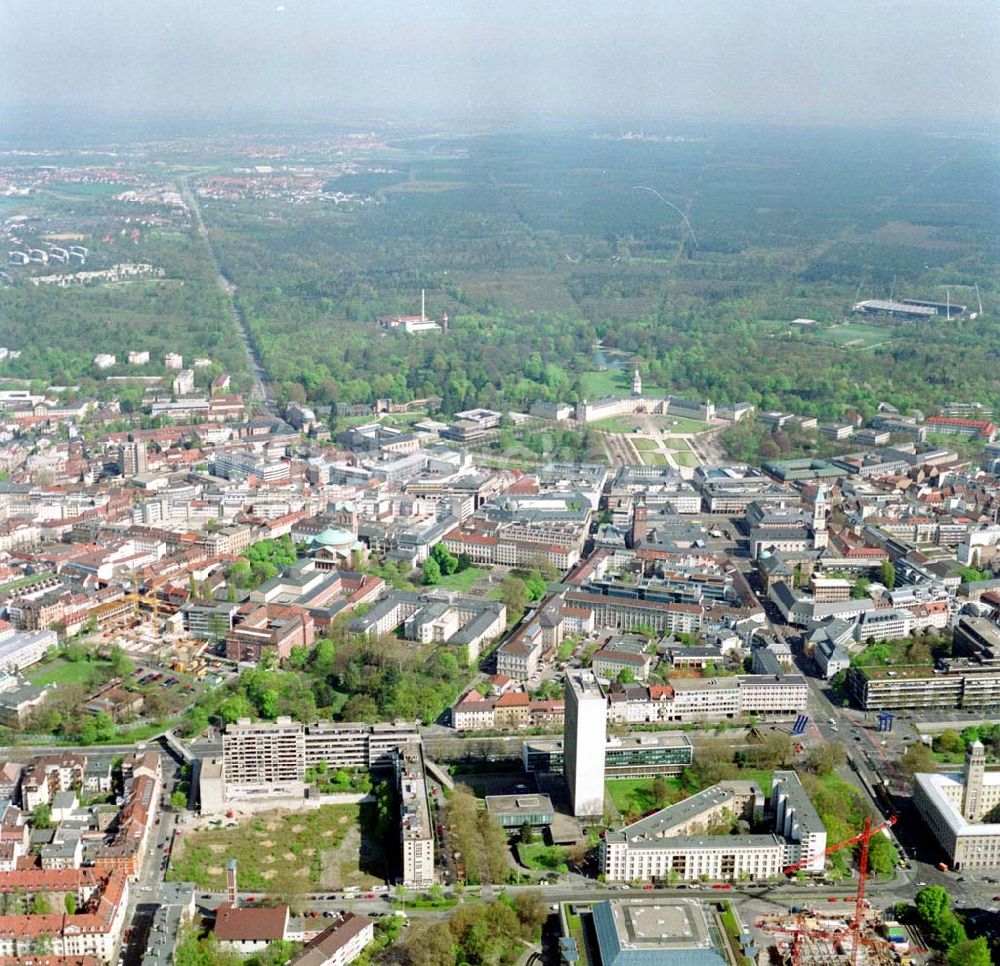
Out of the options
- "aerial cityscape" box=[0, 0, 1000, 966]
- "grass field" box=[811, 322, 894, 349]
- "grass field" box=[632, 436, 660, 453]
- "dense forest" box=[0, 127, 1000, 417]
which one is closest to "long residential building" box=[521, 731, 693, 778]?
"aerial cityscape" box=[0, 0, 1000, 966]

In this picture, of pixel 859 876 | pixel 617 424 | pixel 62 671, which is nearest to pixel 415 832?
pixel 859 876

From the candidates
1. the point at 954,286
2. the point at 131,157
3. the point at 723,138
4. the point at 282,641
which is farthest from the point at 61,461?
the point at 131,157

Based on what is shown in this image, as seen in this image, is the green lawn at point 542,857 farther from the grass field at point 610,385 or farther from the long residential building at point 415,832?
the grass field at point 610,385

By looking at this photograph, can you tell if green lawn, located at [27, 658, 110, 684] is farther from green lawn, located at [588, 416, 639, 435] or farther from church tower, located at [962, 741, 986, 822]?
green lawn, located at [588, 416, 639, 435]

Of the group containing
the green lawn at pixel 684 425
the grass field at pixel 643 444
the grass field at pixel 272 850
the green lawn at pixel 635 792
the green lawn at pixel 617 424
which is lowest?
the grass field at pixel 272 850

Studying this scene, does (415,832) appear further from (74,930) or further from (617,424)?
(617,424)

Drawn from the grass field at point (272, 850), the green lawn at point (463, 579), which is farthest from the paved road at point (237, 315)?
the grass field at point (272, 850)
